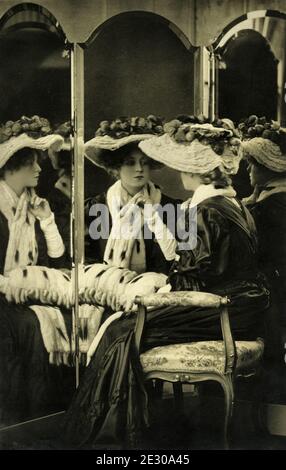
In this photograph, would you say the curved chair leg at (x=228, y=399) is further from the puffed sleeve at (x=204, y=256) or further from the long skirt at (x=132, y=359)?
the puffed sleeve at (x=204, y=256)

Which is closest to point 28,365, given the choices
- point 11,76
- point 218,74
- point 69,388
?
point 69,388

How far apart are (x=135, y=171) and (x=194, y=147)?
39cm

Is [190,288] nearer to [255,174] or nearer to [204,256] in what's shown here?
[204,256]

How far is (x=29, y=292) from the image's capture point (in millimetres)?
A: 5203

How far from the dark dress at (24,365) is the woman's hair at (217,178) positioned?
3.33 ft

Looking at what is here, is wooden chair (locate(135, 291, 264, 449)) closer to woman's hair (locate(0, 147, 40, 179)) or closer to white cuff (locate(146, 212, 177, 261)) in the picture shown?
white cuff (locate(146, 212, 177, 261))

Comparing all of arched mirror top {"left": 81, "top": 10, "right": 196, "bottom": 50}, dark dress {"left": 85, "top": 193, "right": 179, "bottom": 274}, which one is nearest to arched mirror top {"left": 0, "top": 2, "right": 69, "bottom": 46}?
arched mirror top {"left": 81, "top": 10, "right": 196, "bottom": 50}

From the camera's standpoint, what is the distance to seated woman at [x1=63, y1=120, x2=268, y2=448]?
16.5 ft

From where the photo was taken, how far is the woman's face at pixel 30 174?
17.0 feet

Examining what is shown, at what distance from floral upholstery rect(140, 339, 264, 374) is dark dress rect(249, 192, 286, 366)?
20cm

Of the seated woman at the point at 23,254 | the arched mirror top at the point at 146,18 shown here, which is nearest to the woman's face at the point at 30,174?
the seated woman at the point at 23,254

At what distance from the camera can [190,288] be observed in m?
5.06
